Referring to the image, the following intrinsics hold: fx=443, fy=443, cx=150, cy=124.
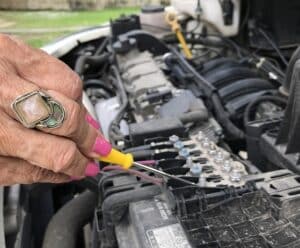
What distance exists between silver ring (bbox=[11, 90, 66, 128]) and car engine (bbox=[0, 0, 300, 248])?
0.35 metres

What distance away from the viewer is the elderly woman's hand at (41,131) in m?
0.67

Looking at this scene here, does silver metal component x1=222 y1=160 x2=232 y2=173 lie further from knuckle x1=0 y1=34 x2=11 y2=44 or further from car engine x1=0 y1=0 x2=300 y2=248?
knuckle x1=0 y1=34 x2=11 y2=44

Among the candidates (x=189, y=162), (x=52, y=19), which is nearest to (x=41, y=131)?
(x=189, y=162)

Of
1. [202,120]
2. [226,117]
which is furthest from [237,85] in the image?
[202,120]

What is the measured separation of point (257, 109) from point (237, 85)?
0.20 m

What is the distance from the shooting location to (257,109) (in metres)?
1.44

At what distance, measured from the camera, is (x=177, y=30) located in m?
2.25

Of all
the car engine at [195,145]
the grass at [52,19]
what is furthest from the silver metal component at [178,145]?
the grass at [52,19]

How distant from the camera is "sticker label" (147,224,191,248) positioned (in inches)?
33.4

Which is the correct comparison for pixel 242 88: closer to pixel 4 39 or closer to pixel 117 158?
pixel 117 158

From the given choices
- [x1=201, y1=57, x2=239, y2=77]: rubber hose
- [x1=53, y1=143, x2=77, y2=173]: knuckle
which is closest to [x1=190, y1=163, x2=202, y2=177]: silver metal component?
[x1=53, y1=143, x2=77, y2=173]: knuckle

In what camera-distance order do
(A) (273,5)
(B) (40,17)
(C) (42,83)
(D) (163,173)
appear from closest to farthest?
(C) (42,83)
(D) (163,173)
(A) (273,5)
(B) (40,17)

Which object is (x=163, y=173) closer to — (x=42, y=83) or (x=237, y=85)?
(x=42, y=83)

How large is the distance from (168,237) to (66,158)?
30cm
